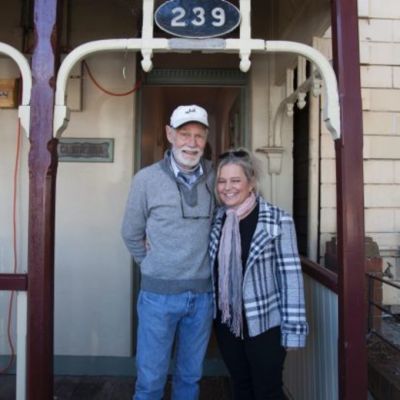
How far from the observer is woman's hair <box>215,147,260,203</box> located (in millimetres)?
2232

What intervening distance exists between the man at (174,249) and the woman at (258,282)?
0.10m

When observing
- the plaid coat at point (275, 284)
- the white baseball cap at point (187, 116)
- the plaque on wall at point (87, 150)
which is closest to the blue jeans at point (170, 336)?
the plaid coat at point (275, 284)

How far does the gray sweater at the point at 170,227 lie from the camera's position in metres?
2.18

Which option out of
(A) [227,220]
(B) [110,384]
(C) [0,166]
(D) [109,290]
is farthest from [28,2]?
(B) [110,384]

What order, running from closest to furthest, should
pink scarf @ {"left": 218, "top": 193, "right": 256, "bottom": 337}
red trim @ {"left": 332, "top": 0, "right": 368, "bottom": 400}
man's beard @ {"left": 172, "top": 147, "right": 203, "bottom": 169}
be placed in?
red trim @ {"left": 332, "top": 0, "right": 368, "bottom": 400} < pink scarf @ {"left": 218, "top": 193, "right": 256, "bottom": 337} < man's beard @ {"left": 172, "top": 147, "right": 203, "bottom": 169}

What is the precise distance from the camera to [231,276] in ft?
6.97

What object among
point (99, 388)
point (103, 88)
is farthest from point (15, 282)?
point (103, 88)

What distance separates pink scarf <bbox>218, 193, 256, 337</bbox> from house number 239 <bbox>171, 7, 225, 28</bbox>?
35.3 inches

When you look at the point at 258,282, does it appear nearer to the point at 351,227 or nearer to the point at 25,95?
the point at 351,227

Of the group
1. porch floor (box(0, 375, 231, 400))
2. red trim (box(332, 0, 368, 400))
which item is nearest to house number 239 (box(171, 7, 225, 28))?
red trim (box(332, 0, 368, 400))

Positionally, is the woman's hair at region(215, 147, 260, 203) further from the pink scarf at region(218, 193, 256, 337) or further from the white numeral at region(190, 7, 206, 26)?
the white numeral at region(190, 7, 206, 26)

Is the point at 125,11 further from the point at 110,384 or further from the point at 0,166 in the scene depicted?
the point at 110,384

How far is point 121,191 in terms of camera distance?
3617 mm

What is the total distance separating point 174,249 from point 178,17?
108cm
